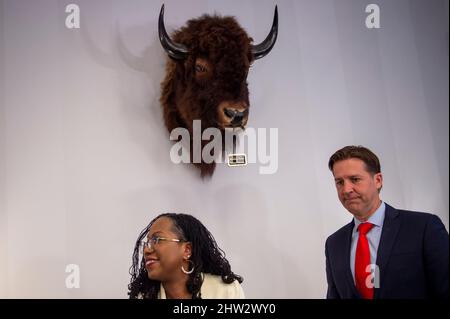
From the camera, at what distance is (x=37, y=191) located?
247 centimetres

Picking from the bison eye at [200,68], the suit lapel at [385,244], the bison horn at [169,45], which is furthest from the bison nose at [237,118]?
the suit lapel at [385,244]

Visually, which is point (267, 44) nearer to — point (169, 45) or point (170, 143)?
point (169, 45)

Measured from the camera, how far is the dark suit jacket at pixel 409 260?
6.71 ft

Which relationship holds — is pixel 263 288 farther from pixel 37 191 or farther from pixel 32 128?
pixel 32 128

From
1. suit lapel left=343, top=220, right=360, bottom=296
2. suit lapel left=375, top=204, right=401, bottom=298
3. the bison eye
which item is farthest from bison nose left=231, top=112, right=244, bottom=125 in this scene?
suit lapel left=375, top=204, right=401, bottom=298

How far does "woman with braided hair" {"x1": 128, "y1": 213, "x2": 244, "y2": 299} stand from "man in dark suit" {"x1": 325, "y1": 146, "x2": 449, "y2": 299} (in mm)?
432

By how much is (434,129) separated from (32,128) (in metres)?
1.81

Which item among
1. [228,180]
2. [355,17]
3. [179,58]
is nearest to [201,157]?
[228,180]

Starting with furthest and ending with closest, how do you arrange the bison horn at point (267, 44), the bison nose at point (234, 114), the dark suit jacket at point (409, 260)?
the bison horn at point (267, 44)
the bison nose at point (234, 114)
the dark suit jacket at point (409, 260)

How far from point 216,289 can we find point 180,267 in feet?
0.55

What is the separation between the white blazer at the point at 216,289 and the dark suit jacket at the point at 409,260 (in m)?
0.40

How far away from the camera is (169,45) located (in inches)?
95.3

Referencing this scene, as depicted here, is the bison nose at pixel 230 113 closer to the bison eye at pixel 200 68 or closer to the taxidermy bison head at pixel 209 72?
the taxidermy bison head at pixel 209 72

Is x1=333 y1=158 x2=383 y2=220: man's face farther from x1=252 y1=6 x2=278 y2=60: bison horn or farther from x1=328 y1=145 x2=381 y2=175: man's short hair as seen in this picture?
x1=252 y1=6 x2=278 y2=60: bison horn
